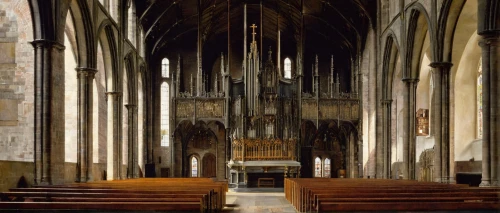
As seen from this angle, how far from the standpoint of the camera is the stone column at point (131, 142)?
3077cm

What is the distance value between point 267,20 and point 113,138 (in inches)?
715

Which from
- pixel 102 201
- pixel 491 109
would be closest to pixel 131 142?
pixel 491 109

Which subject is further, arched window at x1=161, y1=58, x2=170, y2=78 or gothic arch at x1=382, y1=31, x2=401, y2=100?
arched window at x1=161, y1=58, x2=170, y2=78

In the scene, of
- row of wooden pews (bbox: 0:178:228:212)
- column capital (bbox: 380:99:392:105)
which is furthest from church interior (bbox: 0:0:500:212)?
row of wooden pews (bbox: 0:178:228:212)

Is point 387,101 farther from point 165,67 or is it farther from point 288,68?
point 165,67

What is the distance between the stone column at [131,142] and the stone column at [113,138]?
3371mm

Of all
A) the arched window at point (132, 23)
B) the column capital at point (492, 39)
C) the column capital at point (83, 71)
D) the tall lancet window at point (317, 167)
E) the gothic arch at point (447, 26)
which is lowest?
the tall lancet window at point (317, 167)

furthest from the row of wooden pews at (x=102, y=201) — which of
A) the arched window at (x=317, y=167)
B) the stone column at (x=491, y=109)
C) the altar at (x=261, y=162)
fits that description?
the arched window at (x=317, y=167)

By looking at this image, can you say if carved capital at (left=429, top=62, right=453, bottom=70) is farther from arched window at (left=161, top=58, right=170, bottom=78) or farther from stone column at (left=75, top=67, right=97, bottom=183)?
arched window at (left=161, top=58, right=170, bottom=78)

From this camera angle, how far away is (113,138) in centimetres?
2698

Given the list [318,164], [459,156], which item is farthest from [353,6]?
[318,164]

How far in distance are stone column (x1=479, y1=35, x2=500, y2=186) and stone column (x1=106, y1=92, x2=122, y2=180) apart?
16610mm

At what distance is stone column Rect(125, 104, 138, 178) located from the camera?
1211 inches

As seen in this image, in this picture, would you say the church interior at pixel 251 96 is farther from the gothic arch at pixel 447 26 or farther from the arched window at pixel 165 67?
the arched window at pixel 165 67
